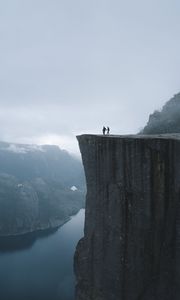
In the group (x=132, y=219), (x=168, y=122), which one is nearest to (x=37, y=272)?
(x=168, y=122)

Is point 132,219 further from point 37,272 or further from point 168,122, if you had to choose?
point 37,272

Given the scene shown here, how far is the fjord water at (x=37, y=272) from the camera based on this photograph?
109 m

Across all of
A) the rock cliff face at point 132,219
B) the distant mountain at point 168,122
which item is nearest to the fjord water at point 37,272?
the distant mountain at point 168,122

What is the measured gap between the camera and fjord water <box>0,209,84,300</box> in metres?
109

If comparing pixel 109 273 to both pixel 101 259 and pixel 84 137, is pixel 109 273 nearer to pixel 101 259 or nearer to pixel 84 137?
pixel 101 259

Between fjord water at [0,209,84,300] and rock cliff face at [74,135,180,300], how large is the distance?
83.9m

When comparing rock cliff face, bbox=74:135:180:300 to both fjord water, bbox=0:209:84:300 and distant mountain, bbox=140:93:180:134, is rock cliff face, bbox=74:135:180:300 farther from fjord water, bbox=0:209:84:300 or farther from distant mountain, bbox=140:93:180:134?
fjord water, bbox=0:209:84:300

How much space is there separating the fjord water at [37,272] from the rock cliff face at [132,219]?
275ft

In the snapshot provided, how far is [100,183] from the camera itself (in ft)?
99.7

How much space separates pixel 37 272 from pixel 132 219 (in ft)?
390

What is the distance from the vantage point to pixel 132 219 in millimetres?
28234

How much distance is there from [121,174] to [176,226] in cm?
648

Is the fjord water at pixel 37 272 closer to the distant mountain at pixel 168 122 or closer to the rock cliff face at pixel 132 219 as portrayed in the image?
the distant mountain at pixel 168 122

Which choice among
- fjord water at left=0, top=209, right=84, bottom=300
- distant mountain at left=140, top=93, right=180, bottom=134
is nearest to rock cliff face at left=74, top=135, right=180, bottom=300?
distant mountain at left=140, top=93, right=180, bottom=134
